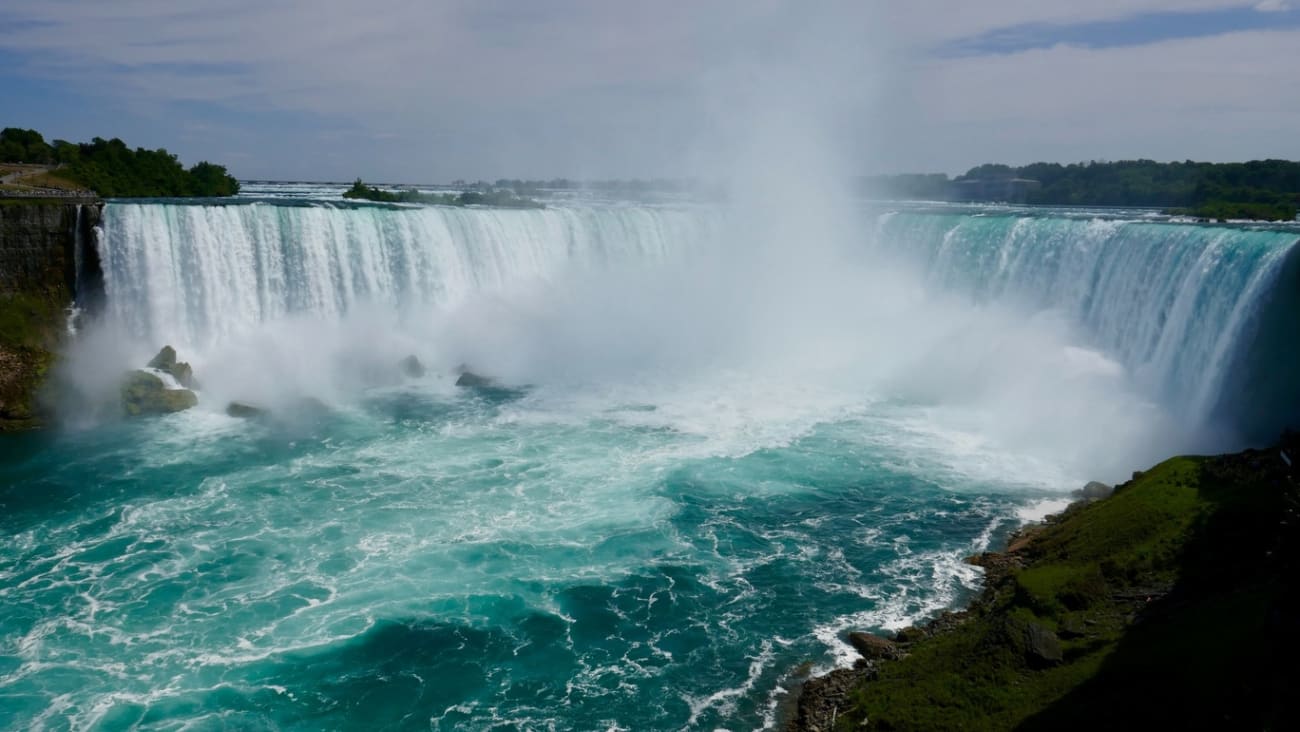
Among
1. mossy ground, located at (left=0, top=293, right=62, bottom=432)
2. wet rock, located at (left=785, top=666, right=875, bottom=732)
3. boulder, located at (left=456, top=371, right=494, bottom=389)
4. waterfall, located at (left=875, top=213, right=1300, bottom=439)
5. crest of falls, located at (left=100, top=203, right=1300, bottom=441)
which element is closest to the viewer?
wet rock, located at (left=785, top=666, right=875, bottom=732)

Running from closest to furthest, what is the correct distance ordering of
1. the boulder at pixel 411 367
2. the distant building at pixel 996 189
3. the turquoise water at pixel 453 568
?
the turquoise water at pixel 453 568
the boulder at pixel 411 367
the distant building at pixel 996 189

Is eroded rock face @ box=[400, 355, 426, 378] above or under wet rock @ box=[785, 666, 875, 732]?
above

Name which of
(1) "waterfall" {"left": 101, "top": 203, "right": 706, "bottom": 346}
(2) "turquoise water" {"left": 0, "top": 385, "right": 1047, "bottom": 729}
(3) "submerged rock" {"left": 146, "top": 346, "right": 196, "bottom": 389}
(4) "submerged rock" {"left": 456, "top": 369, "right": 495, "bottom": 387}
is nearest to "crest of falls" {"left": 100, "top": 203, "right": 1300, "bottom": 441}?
(1) "waterfall" {"left": 101, "top": 203, "right": 706, "bottom": 346}

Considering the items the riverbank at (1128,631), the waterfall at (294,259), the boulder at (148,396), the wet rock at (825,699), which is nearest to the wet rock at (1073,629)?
the riverbank at (1128,631)

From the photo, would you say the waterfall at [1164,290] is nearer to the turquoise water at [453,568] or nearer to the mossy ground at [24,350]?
the turquoise water at [453,568]

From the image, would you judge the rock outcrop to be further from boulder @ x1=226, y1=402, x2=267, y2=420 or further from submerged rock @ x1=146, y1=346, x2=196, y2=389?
submerged rock @ x1=146, y1=346, x2=196, y2=389

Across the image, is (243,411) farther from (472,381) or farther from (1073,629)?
(1073,629)
